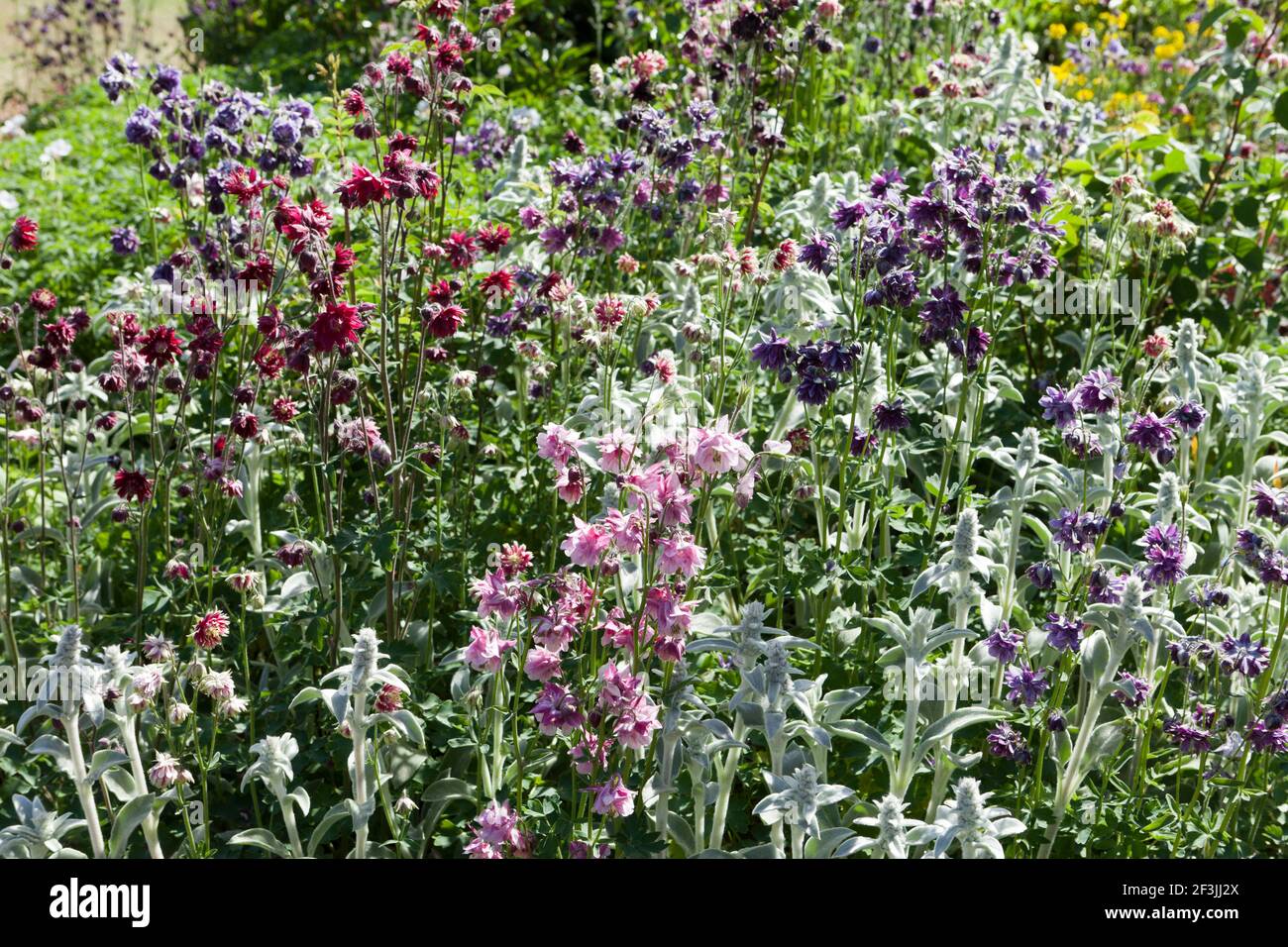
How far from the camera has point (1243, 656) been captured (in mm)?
2641

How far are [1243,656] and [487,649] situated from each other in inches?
59.0

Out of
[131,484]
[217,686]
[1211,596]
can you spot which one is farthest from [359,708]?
[1211,596]

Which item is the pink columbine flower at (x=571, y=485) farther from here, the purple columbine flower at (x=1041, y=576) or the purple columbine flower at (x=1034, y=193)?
the purple columbine flower at (x=1034, y=193)

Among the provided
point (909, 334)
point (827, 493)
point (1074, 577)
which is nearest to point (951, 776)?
point (1074, 577)

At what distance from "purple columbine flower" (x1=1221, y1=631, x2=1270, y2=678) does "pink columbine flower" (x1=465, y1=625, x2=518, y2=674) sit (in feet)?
4.71

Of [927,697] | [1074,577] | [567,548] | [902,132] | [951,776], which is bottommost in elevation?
[951,776]

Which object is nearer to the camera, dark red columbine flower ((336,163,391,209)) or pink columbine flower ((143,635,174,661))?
pink columbine flower ((143,635,174,661))

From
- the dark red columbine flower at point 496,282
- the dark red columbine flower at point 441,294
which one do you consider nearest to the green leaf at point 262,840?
the dark red columbine flower at point 441,294

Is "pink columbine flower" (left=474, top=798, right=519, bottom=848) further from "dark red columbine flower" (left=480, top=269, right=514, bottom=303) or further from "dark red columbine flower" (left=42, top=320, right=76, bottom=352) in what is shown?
"dark red columbine flower" (left=42, top=320, right=76, bottom=352)

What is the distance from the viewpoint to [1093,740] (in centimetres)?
287

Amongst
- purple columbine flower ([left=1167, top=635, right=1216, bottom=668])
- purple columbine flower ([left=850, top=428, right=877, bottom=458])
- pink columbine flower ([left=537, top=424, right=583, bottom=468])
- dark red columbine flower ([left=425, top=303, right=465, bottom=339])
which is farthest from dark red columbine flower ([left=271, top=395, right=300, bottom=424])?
purple columbine flower ([left=1167, top=635, right=1216, bottom=668])

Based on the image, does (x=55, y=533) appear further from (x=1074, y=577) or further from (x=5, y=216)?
(x=5, y=216)

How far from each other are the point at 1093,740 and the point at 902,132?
3.22 meters

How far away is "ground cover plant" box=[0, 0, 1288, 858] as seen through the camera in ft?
8.51
